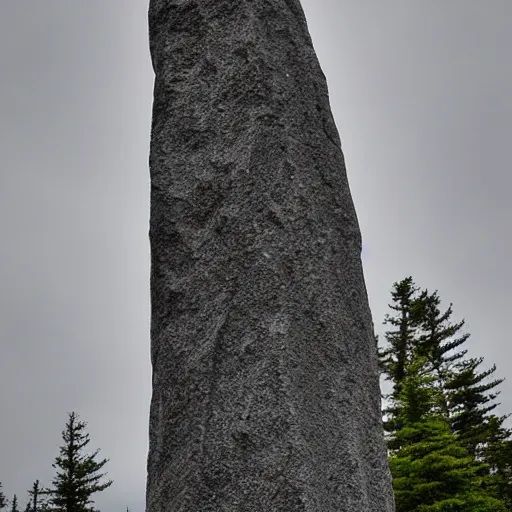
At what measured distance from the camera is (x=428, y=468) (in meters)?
19.3

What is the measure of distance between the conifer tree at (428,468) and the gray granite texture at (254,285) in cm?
1673

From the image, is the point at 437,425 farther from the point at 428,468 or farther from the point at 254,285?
the point at 254,285

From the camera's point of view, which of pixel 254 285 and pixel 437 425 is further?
pixel 437 425

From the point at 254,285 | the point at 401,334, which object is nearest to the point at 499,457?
the point at 401,334

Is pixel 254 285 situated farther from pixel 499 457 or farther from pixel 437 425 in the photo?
pixel 499 457

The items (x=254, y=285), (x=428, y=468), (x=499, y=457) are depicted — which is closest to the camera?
(x=254, y=285)

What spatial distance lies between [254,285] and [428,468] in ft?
58.7

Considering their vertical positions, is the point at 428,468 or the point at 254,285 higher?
the point at 428,468

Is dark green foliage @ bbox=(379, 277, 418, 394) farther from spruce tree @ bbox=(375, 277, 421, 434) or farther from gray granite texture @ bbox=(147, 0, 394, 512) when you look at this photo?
gray granite texture @ bbox=(147, 0, 394, 512)

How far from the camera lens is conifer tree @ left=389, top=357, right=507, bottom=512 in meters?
19.0

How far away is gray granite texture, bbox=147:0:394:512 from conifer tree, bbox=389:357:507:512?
16.7 metres

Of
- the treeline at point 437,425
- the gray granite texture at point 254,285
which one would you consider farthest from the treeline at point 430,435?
the gray granite texture at point 254,285

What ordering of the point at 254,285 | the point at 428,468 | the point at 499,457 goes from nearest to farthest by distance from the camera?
the point at 254,285
the point at 428,468
the point at 499,457

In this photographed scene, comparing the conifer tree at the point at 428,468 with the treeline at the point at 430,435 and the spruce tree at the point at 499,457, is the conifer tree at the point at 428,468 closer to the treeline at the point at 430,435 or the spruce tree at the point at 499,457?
the treeline at the point at 430,435
